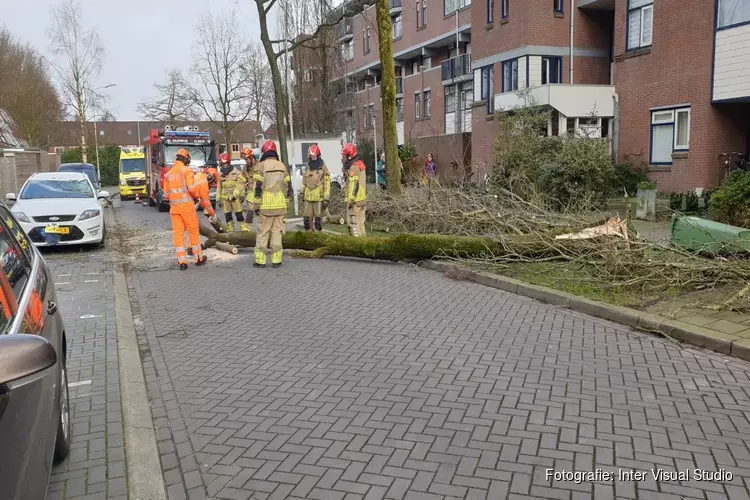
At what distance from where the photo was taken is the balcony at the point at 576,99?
70.7 ft

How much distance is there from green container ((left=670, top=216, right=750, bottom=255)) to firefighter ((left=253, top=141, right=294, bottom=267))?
591 centimetres

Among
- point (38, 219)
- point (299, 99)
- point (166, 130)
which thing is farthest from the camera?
point (299, 99)

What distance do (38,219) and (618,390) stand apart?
11.4 m

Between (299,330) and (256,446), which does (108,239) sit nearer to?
(299,330)

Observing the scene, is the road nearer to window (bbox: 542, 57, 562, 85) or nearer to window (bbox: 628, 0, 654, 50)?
window (bbox: 628, 0, 654, 50)

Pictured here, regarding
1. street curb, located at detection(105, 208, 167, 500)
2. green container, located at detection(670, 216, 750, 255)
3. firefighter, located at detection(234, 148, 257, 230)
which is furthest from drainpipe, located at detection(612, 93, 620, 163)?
street curb, located at detection(105, 208, 167, 500)

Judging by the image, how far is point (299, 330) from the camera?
6645 mm

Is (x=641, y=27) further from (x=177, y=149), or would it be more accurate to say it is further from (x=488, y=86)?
(x=177, y=149)

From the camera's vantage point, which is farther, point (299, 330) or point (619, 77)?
point (619, 77)

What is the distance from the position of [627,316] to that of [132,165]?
3396cm

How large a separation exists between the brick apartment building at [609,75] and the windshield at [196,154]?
6655 millimetres

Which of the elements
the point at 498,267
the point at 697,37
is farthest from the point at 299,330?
the point at 697,37

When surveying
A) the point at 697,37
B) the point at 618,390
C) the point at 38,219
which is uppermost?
the point at 697,37

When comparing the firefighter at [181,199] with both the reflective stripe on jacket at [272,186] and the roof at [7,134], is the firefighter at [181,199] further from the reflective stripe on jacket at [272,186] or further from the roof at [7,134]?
the roof at [7,134]
